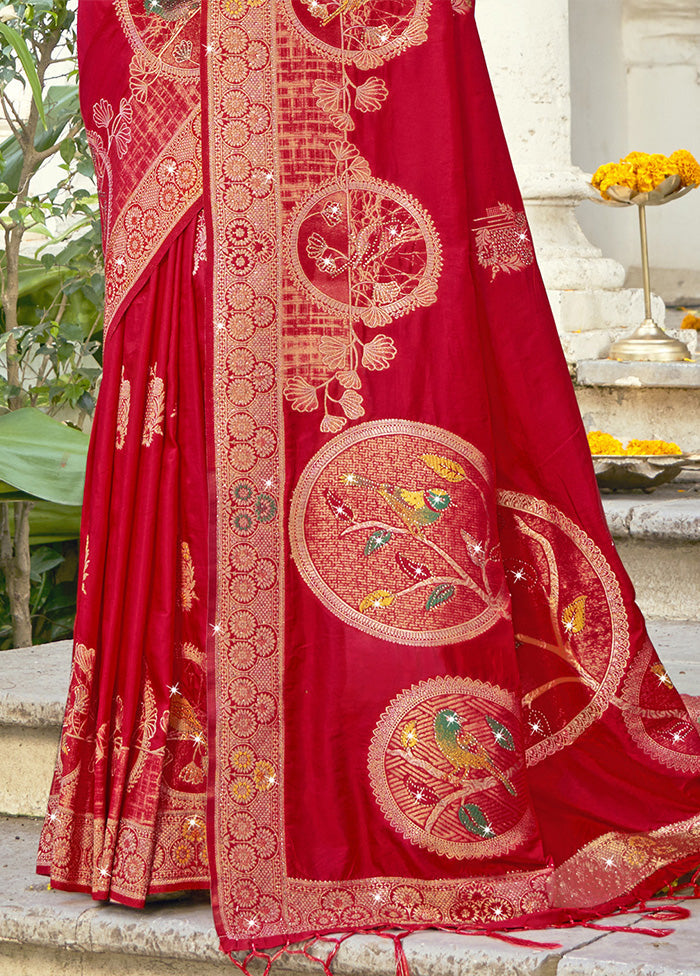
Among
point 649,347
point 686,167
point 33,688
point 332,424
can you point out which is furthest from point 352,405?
point 686,167

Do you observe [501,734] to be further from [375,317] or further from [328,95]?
[328,95]

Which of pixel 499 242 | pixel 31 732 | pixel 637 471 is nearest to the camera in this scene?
pixel 499 242

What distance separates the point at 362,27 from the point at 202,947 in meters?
1.14

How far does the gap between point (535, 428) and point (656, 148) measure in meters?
3.42

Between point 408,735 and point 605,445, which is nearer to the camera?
point 408,735

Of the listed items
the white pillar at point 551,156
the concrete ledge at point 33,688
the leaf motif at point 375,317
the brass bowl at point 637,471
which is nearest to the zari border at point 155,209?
the leaf motif at point 375,317

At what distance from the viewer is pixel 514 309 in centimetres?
179

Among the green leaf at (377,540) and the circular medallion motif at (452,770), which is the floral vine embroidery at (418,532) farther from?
the circular medallion motif at (452,770)

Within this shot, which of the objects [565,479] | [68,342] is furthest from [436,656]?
[68,342]

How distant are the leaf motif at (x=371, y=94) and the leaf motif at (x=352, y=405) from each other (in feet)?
1.16

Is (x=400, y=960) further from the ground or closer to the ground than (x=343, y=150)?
closer to the ground

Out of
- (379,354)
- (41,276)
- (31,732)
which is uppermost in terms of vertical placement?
(41,276)

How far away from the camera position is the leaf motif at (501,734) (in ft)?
5.56

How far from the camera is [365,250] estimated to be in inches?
69.2
